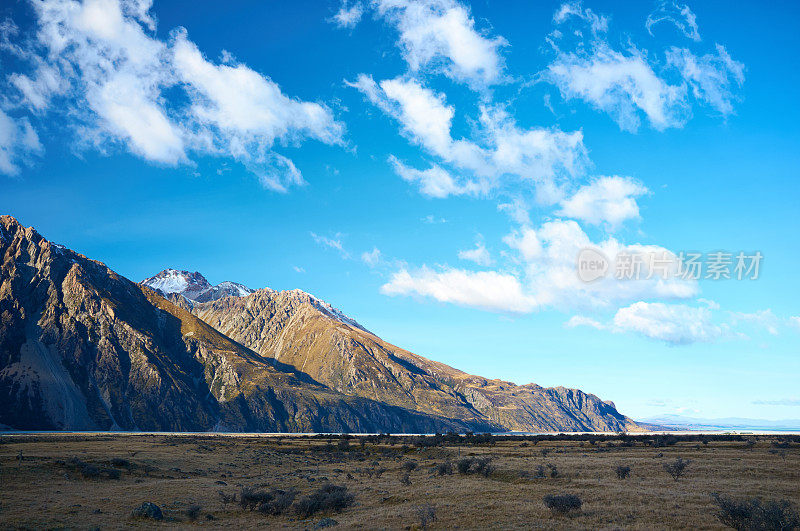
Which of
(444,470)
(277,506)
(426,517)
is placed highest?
(426,517)

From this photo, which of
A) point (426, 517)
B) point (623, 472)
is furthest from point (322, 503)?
point (623, 472)

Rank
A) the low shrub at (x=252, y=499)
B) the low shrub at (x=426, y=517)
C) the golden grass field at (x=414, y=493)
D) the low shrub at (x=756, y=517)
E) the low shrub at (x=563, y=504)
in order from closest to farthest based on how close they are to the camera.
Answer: the low shrub at (x=756, y=517) < the low shrub at (x=426, y=517) < the golden grass field at (x=414, y=493) < the low shrub at (x=563, y=504) < the low shrub at (x=252, y=499)

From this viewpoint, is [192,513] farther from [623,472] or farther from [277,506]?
A: [623,472]

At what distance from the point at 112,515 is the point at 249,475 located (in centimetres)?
2925

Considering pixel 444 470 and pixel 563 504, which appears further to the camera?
pixel 444 470

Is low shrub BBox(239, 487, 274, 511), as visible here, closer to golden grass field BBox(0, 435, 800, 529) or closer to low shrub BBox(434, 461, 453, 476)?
golden grass field BBox(0, 435, 800, 529)

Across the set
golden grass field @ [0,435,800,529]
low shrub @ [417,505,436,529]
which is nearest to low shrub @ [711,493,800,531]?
golden grass field @ [0,435,800,529]

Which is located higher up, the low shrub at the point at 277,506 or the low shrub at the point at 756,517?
the low shrub at the point at 756,517

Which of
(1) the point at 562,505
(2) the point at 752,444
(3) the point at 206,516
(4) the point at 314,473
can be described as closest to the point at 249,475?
(4) the point at 314,473

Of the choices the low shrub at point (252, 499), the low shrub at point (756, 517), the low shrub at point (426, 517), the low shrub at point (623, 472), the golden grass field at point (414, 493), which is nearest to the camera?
the low shrub at point (756, 517)

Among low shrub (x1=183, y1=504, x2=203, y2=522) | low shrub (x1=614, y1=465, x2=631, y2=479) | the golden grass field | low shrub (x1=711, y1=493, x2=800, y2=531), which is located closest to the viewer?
low shrub (x1=711, y1=493, x2=800, y2=531)

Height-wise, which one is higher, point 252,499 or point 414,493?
point 414,493

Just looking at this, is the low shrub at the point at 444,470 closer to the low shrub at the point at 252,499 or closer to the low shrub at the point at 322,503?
the low shrub at the point at 322,503

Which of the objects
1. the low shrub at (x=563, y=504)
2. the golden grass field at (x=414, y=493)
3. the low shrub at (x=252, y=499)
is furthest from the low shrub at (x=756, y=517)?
the low shrub at (x=252, y=499)
